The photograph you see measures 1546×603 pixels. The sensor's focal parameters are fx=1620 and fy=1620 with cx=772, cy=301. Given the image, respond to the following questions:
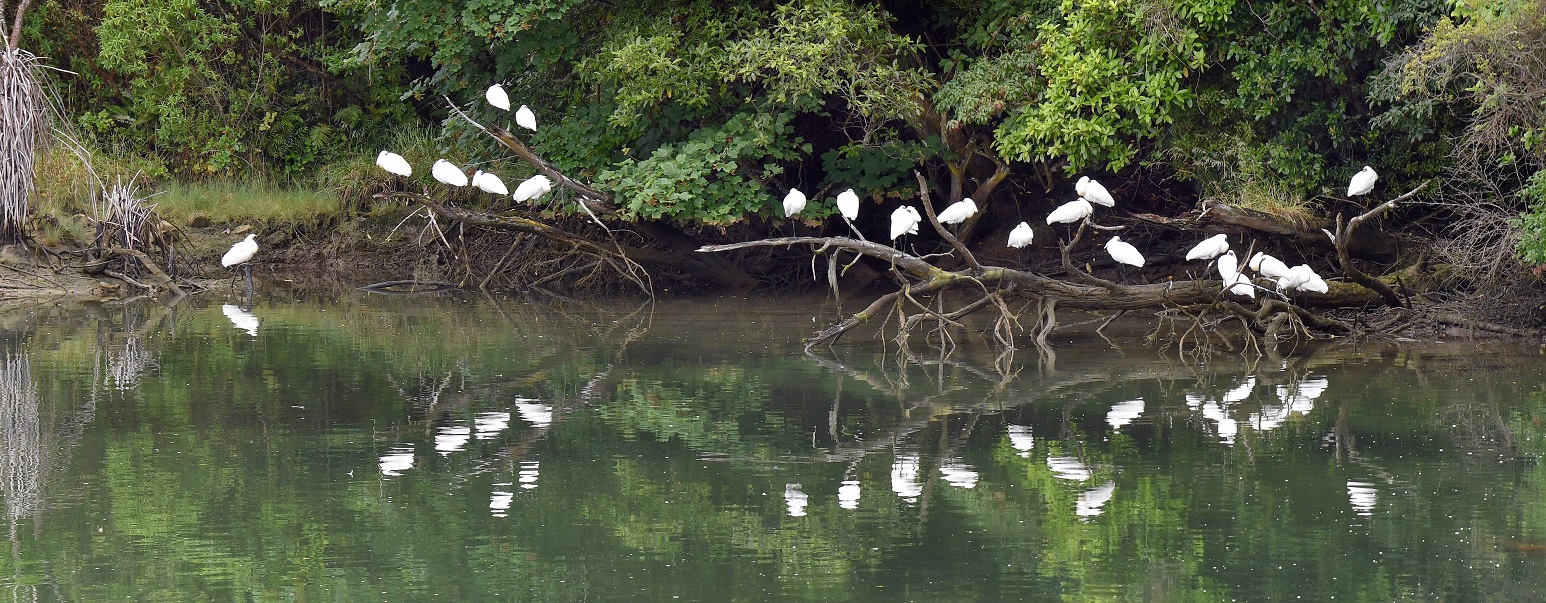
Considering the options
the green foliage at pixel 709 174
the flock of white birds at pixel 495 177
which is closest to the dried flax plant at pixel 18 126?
the flock of white birds at pixel 495 177

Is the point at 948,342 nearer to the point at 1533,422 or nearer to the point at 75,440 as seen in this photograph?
the point at 1533,422

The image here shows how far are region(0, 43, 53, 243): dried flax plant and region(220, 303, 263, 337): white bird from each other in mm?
2239

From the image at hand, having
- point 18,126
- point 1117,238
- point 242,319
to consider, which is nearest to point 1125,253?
point 1117,238

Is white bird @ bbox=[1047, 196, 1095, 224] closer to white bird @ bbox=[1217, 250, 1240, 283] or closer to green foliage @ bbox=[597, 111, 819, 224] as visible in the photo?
white bird @ bbox=[1217, 250, 1240, 283]

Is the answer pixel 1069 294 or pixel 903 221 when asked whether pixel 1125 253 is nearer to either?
pixel 1069 294

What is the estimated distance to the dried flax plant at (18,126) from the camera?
1493cm

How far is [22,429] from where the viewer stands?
8102 millimetres

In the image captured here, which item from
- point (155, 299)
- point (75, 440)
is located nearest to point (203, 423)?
Answer: point (75, 440)

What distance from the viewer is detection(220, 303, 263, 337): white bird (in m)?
13.3

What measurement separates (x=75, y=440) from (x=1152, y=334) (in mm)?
7474

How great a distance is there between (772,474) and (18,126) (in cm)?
1071

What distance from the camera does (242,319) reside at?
14133mm

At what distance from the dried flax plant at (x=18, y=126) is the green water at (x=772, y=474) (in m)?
4.24

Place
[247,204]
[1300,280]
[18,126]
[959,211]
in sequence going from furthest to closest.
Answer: [247,204]
[18,126]
[959,211]
[1300,280]
